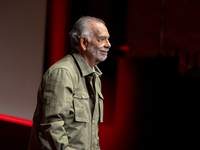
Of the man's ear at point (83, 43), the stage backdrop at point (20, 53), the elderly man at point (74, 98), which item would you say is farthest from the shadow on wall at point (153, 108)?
the man's ear at point (83, 43)

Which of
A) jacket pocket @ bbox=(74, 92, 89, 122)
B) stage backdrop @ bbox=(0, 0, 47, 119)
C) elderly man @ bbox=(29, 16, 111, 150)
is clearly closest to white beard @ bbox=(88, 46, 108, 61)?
elderly man @ bbox=(29, 16, 111, 150)

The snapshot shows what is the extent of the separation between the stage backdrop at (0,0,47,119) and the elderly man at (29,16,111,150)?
3.96 ft

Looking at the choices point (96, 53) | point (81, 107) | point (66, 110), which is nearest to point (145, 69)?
point (96, 53)

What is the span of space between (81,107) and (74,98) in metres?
0.06

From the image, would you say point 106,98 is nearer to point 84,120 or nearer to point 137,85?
point 137,85

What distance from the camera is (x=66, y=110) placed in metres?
1.33

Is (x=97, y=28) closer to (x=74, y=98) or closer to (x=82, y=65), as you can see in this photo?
(x=82, y=65)

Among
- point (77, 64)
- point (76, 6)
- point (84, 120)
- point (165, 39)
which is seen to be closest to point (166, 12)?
point (165, 39)

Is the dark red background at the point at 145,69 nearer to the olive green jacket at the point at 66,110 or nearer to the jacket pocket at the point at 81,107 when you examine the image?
the olive green jacket at the point at 66,110

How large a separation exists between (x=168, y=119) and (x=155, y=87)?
11.9 inches

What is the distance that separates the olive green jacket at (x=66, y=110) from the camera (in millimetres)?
1292

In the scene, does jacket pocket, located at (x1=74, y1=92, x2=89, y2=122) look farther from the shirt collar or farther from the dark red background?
the dark red background

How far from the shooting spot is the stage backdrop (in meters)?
2.66

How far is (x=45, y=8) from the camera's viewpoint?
2684 millimetres
